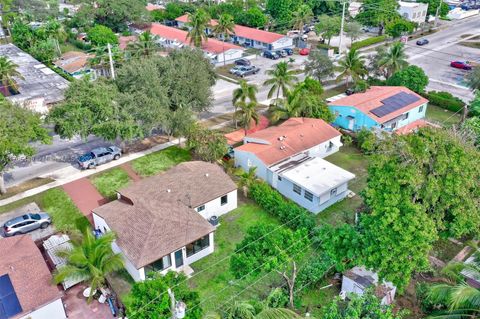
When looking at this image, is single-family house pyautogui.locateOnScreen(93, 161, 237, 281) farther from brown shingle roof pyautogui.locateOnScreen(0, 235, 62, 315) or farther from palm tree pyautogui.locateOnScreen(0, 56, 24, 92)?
palm tree pyautogui.locateOnScreen(0, 56, 24, 92)

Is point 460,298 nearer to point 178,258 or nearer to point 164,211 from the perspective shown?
point 178,258

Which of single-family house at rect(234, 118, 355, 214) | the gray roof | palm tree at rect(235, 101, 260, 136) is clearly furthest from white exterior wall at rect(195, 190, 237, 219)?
the gray roof

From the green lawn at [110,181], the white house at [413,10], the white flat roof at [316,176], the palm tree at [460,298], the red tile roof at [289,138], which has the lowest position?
the green lawn at [110,181]

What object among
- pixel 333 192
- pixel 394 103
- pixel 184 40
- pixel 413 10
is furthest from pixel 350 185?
pixel 413 10

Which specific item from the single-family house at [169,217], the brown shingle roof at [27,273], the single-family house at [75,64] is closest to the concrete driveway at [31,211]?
the brown shingle roof at [27,273]

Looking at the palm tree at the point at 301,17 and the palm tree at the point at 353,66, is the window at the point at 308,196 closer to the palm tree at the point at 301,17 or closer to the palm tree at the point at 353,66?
the palm tree at the point at 353,66

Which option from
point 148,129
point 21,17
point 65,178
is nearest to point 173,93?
point 148,129
